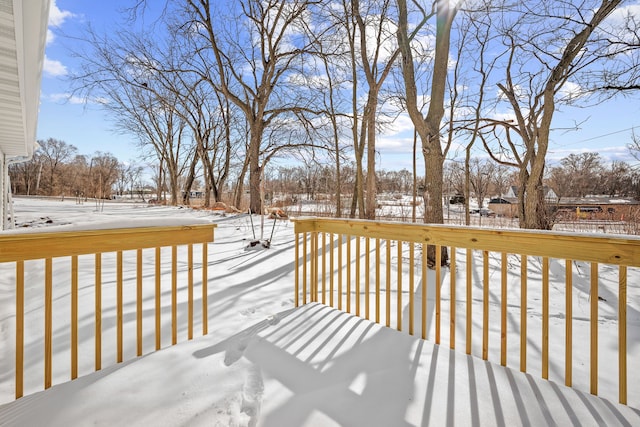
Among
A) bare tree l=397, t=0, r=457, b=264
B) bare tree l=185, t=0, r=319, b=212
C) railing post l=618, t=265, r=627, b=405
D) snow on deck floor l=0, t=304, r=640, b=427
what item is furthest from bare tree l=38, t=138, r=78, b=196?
railing post l=618, t=265, r=627, b=405

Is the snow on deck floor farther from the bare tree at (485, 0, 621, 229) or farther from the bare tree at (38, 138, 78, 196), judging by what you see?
the bare tree at (38, 138, 78, 196)

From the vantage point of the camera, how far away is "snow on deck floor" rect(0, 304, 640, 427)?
130 centimetres

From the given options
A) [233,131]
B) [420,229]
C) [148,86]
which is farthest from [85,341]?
[233,131]

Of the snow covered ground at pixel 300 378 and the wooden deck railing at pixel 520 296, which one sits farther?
the wooden deck railing at pixel 520 296

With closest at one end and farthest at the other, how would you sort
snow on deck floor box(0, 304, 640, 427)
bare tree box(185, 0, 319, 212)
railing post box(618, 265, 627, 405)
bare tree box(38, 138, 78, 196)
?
snow on deck floor box(0, 304, 640, 427), railing post box(618, 265, 627, 405), bare tree box(185, 0, 319, 212), bare tree box(38, 138, 78, 196)

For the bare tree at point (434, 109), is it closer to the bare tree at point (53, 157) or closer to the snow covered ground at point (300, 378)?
the snow covered ground at point (300, 378)

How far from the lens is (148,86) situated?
Answer: 39.0 feet

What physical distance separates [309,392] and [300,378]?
129 millimetres

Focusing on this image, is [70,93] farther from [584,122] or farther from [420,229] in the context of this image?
[584,122]

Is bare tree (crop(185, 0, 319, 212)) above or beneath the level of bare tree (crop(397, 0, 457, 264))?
above

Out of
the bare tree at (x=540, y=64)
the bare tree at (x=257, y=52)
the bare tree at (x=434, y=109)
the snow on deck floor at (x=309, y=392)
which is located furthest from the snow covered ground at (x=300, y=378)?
the bare tree at (x=257, y=52)

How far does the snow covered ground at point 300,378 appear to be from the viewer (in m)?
1.32

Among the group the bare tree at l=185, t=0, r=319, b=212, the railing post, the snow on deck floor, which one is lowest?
the snow on deck floor

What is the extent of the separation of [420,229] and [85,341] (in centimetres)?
242
